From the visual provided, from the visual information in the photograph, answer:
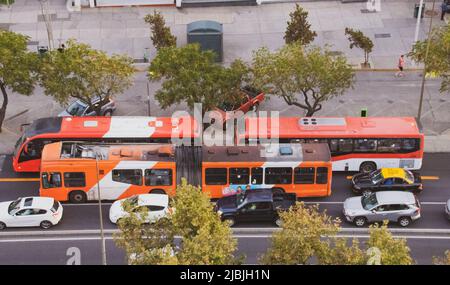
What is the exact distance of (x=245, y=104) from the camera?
48.5m

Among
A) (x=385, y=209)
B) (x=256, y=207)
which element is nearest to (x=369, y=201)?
(x=385, y=209)

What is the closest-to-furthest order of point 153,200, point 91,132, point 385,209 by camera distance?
point 385,209 < point 153,200 < point 91,132

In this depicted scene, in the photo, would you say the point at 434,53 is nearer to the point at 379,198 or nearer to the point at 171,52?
the point at 379,198

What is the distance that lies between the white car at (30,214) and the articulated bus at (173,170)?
177 cm

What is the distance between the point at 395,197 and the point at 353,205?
215 centimetres

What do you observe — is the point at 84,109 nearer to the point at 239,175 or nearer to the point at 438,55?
the point at 239,175

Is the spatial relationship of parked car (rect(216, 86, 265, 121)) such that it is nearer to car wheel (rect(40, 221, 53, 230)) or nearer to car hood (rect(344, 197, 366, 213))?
car hood (rect(344, 197, 366, 213))

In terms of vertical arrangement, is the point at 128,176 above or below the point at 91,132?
below

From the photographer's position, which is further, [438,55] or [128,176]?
[438,55]

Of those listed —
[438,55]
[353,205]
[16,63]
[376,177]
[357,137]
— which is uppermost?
[438,55]

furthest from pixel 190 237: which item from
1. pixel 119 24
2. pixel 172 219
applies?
pixel 119 24

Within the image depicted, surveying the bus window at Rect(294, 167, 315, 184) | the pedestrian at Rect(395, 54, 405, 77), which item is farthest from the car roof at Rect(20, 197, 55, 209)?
the pedestrian at Rect(395, 54, 405, 77)

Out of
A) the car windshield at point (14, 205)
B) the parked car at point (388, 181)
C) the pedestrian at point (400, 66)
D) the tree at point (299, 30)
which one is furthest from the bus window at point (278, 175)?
the pedestrian at point (400, 66)

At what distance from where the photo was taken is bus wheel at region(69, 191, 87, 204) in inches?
1637
